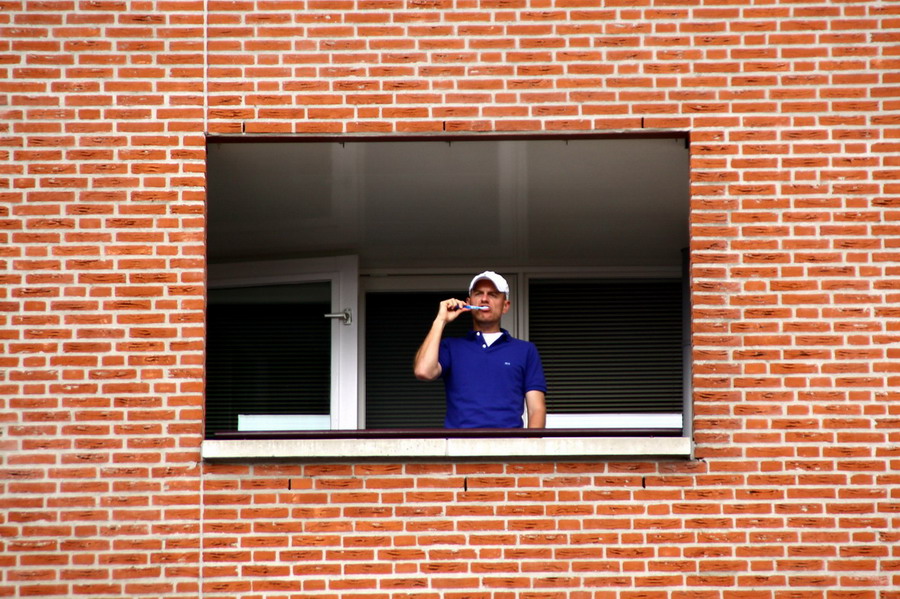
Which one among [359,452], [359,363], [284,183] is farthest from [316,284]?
[359,452]

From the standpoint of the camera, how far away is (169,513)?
24.8 ft

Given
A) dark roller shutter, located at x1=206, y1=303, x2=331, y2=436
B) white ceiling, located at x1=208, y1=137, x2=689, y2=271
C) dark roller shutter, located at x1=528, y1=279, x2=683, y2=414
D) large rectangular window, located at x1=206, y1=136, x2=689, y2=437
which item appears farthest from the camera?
dark roller shutter, located at x1=528, y1=279, x2=683, y2=414

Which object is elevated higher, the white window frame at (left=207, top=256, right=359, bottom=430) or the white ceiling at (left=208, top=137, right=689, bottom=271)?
the white ceiling at (left=208, top=137, right=689, bottom=271)

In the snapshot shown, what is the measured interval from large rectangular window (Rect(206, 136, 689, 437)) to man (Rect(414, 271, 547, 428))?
1078mm

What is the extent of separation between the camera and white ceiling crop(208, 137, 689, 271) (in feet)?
27.6

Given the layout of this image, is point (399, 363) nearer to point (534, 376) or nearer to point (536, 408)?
point (534, 376)

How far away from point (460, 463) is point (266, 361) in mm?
3680

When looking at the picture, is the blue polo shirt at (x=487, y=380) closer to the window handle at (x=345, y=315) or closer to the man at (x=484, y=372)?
the man at (x=484, y=372)

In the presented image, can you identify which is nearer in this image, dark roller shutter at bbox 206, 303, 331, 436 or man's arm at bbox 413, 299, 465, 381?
man's arm at bbox 413, 299, 465, 381

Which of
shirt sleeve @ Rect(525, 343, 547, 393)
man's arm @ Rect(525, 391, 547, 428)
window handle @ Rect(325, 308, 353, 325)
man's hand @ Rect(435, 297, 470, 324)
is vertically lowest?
man's arm @ Rect(525, 391, 547, 428)

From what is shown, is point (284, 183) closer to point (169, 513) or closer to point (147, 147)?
point (147, 147)

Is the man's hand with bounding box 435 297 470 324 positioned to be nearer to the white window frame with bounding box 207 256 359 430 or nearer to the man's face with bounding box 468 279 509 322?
the man's face with bounding box 468 279 509 322

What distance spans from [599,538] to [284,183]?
327 cm

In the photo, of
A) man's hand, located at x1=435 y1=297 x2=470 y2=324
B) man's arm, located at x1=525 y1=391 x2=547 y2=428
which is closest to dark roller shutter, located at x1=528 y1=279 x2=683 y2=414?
man's arm, located at x1=525 y1=391 x2=547 y2=428
